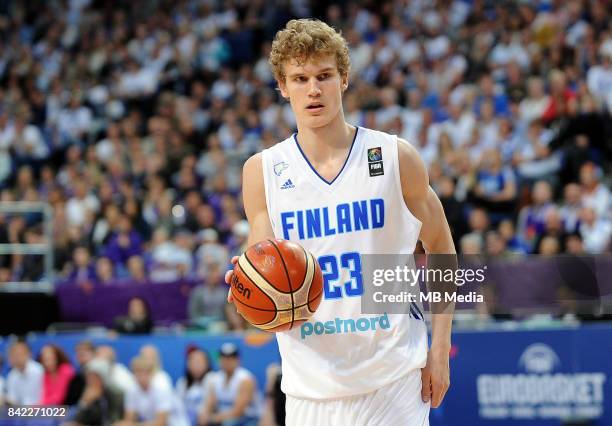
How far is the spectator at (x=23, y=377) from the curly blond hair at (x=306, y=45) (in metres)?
6.93

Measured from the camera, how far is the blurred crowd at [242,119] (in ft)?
42.2

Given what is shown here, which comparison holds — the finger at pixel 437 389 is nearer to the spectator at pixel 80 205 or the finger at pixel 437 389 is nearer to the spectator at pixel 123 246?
the spectator at pixel 123 246

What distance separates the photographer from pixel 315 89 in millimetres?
4328

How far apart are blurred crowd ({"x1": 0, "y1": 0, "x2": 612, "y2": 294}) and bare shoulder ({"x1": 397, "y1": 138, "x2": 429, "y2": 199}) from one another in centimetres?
681

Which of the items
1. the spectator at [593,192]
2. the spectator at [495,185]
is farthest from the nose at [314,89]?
the spectator at [495,185]

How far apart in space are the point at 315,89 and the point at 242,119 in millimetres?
12729

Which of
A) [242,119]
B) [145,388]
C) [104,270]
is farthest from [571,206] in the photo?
[242,119]

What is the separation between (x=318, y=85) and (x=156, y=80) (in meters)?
15.0

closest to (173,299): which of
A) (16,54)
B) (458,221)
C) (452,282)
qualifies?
(458,221)

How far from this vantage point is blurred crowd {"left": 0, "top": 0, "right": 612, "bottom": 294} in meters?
12.9

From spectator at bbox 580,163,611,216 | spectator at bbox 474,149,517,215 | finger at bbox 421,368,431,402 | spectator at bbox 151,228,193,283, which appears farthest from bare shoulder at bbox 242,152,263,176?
spectator at bbox 151,228,193,283

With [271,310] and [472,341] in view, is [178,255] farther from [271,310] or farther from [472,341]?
[271,310]

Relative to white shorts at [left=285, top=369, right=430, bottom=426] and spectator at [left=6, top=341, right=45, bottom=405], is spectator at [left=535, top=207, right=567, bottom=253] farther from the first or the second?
white shorts at [left=285, top=369, right=430, bottom=426]

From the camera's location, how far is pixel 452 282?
4520 mm
